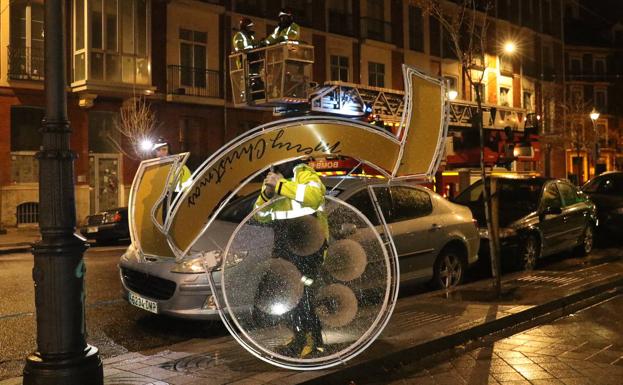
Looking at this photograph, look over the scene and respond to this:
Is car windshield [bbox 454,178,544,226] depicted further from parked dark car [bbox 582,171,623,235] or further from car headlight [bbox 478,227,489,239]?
parked dark car [bbox 582,171,623,235]

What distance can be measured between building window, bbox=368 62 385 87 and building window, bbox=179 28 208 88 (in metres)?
9.08

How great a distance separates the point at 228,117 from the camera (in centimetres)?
2644

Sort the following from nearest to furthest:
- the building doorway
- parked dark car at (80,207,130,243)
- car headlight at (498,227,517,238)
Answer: car headlight at (498,227,517,238), parked dark car at (80,207,130,243), the building doorway

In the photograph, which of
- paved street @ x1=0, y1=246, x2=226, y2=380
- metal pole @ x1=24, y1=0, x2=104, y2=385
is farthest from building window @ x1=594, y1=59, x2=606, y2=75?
metal pole @ x1=24, y1=0, x2=104, y2=385

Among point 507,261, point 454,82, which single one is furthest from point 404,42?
point 507,261

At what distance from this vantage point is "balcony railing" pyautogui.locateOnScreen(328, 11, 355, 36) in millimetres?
30266

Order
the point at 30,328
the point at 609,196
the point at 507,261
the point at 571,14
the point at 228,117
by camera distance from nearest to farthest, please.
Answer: the point at 30,328, the point at 507,261, the point at 609,196, the point at 228,117, the point at 571,14

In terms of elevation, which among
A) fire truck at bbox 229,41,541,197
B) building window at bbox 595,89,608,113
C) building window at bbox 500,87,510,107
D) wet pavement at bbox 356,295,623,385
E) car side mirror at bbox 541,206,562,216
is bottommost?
wet pavement at bbox 356,295,623,385

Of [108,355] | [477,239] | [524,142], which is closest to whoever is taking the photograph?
[108,355]

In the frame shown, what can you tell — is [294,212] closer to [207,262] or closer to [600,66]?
[207,262]

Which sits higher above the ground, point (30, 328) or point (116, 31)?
point (116, 31)

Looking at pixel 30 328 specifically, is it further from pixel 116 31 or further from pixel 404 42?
pixel 404 42

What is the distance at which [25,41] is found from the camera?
868 inches

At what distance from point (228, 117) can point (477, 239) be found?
18.2 metres
